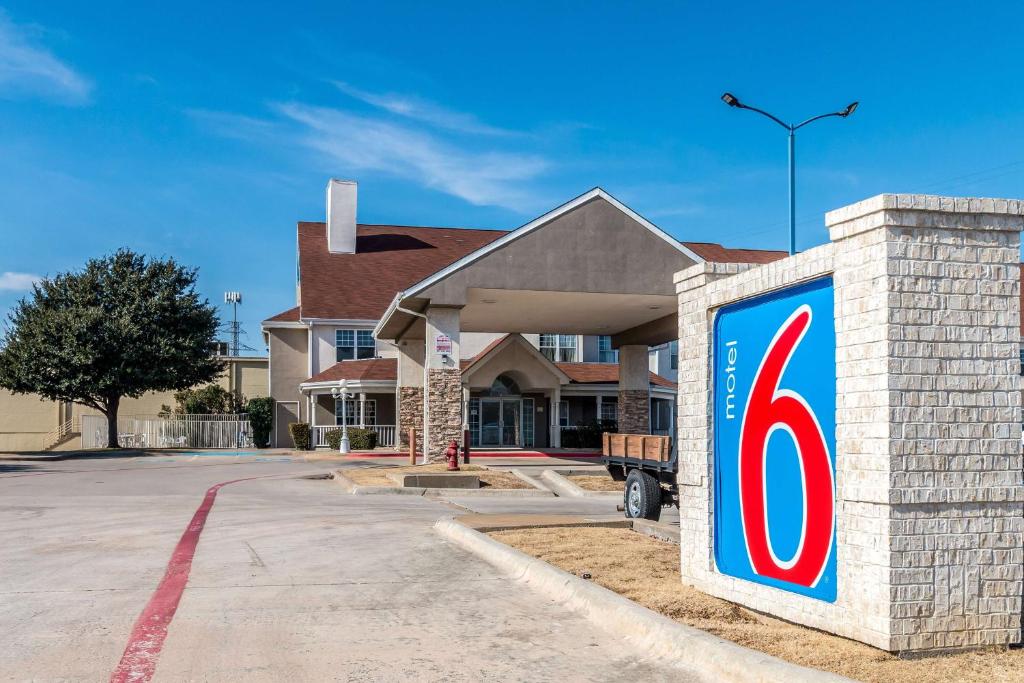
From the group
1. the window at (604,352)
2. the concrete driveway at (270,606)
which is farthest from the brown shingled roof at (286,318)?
the concrete driveway at (270,606)

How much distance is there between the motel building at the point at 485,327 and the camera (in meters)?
28.0

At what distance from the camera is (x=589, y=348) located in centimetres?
4697

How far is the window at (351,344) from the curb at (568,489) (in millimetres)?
21054

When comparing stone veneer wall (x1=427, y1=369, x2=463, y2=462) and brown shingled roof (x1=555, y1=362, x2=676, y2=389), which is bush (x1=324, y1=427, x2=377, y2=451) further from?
stone veneer wall (x1=427, y1=369, x2=463, y2=462)

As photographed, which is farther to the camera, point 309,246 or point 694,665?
point 309,246

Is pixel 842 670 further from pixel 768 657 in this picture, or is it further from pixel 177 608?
pixel 177 608

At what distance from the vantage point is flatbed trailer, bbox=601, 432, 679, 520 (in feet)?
48.4

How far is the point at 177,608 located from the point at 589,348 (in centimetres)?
3916

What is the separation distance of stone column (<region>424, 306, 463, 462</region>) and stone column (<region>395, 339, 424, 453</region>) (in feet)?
29.8

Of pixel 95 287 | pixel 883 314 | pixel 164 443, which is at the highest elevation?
pixel 95 287

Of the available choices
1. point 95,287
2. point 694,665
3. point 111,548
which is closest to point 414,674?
point 694,665

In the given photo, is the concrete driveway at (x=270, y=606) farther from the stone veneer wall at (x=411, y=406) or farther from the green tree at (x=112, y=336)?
the green tree at (x=112, y=336)

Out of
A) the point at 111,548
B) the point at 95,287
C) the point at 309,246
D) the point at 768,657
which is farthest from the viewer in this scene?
the point at 309,246

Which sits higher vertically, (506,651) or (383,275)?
(383,275)
